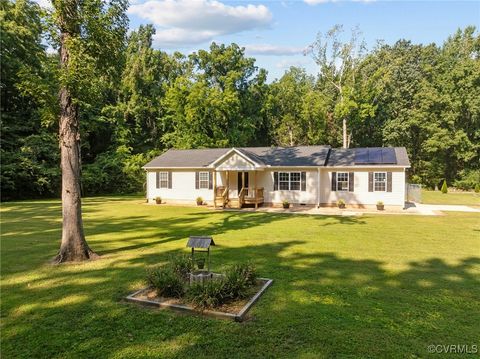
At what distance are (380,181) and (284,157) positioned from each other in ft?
19.6

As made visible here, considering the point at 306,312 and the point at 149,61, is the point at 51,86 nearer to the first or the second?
the point at 306,312

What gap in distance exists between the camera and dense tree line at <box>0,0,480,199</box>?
1190 inches

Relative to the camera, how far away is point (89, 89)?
28.5 ft

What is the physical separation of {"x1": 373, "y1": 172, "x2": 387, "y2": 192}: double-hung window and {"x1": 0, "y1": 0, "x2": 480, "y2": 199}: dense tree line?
16.8m

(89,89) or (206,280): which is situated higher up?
(89,89)

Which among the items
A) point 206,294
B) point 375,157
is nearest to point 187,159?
point 375,157

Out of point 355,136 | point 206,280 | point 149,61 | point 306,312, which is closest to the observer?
point 306,312

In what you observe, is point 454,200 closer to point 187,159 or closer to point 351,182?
point 351,182

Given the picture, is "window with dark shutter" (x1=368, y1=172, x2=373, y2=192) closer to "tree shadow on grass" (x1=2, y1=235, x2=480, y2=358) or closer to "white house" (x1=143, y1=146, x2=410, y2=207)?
"white house" (x1=143, y1=146, x2=410, y2=207)

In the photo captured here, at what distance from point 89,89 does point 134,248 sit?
4.61m

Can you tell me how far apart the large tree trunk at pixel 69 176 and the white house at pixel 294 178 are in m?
12.3

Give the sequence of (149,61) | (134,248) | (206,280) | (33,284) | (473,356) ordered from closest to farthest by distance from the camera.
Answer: (473,356)
(206,280)
(33,284)
(134,248)
(149,61)

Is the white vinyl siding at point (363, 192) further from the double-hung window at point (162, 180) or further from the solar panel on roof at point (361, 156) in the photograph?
the double-hung window at point (162, 180)

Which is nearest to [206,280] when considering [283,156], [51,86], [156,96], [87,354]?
[87,354]
